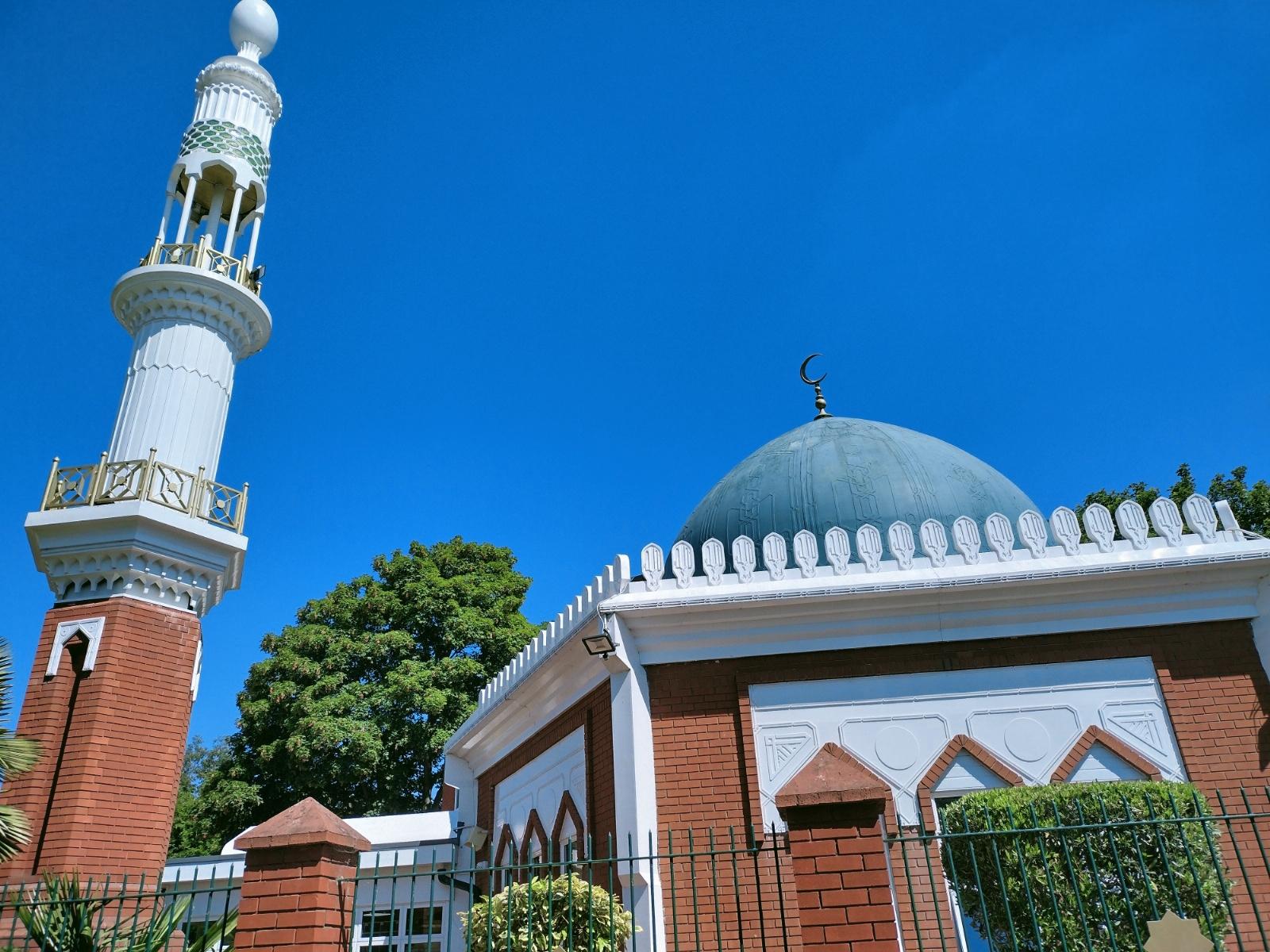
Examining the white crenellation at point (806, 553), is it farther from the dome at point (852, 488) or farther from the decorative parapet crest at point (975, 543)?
the dome at point (852, 488)

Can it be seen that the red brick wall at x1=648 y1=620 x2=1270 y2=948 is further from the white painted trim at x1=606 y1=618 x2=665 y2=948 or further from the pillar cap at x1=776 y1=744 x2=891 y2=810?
the pillar cap at x1=776 y1=744 x2=891 y2=810

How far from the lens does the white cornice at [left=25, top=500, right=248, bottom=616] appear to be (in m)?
11.2

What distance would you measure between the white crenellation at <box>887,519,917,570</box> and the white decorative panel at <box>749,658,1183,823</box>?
103 cm

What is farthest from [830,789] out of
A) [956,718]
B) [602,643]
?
[956,718]

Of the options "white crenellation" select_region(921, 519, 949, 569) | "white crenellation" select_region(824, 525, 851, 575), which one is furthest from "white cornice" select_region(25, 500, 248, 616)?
"white crenellation" select_region(921, 519, 949, 569)

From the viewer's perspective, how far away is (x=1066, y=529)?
8.33m

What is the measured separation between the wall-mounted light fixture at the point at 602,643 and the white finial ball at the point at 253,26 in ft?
46.6

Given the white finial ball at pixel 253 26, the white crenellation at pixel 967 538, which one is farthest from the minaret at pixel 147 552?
the white crenellation at pixel 967 538

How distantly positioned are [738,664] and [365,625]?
18005 mm

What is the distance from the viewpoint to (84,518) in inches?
446

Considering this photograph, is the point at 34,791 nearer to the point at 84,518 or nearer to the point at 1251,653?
the point at 84,518

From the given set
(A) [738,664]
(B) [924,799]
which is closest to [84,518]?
(A) [738,664]

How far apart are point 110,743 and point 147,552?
2352 millimetres

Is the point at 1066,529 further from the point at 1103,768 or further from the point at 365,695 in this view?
the point at 365,695
